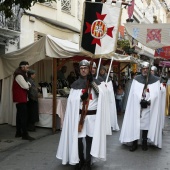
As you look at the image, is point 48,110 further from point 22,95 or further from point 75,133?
point 75,133

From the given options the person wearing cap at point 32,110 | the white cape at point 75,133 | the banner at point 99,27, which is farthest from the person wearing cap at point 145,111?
the person wearing cap at point 32,110

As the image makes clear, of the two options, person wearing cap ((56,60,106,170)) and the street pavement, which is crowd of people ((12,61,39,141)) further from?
person wearing cap ((56,60,106,170))

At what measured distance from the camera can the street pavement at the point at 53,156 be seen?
6089 millimetres

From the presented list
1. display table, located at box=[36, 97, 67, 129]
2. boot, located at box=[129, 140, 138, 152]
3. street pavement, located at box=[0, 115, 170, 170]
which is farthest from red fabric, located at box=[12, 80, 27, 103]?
boot, located at box=[129, 140, 138, 152]

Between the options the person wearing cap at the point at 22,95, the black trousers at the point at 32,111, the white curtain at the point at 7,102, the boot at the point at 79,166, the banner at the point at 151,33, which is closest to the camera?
the boot at the point at 79,166

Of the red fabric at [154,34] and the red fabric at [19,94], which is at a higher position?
the red fabric at [154,34]

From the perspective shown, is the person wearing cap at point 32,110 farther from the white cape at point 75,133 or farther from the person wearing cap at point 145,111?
the white cape at point 75,133

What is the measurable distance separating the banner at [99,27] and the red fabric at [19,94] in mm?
2906

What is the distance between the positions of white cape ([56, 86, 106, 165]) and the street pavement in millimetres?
429

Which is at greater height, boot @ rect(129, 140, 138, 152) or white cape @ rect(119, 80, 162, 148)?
white cape @ rect(119, 80, 162, 148)

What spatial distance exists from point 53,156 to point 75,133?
154 cm

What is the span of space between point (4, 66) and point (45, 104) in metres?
1.69

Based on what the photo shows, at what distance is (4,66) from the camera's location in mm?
10062

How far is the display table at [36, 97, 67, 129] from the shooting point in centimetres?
958
